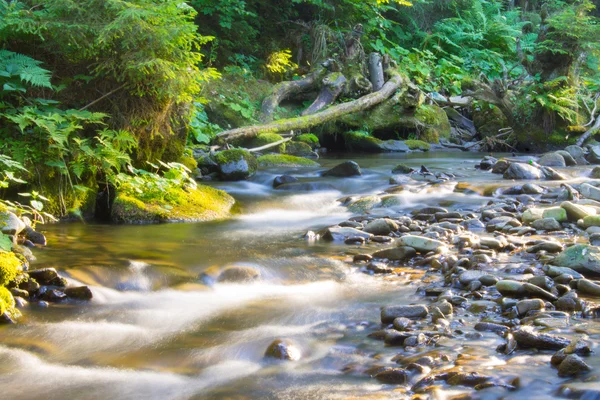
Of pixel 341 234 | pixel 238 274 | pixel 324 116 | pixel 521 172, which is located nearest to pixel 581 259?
pixel 341 234

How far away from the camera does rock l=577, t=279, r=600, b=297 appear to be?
3816 millimetres

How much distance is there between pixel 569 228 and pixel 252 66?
38.1 feet

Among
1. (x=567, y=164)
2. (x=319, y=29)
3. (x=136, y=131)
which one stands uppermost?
(x=319, y=29)

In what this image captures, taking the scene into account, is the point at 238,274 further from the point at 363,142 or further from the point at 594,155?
the point at 594,155

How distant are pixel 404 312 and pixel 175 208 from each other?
150 inches

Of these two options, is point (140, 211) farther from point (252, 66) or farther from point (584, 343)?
point (252, 66)

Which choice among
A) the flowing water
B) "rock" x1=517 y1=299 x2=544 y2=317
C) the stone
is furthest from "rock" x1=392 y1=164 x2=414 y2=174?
"rock" x1=517 y1=299 x2=544 y2=317

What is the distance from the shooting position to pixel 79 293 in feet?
13.4

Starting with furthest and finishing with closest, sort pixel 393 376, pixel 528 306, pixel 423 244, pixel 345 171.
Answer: pixel 345 171 < pixel 423 244 < pixel 528 306 < pixel 393 376

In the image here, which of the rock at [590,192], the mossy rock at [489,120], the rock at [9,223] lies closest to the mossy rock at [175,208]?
the rock at [9,223]

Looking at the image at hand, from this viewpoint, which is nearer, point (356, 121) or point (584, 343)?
point (584, 343)

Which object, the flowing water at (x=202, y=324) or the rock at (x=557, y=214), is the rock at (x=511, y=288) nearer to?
the flowing water at (x=202, y=324)

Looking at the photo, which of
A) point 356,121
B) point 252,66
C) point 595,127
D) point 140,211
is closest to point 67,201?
point 140,211

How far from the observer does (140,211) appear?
646 cm
